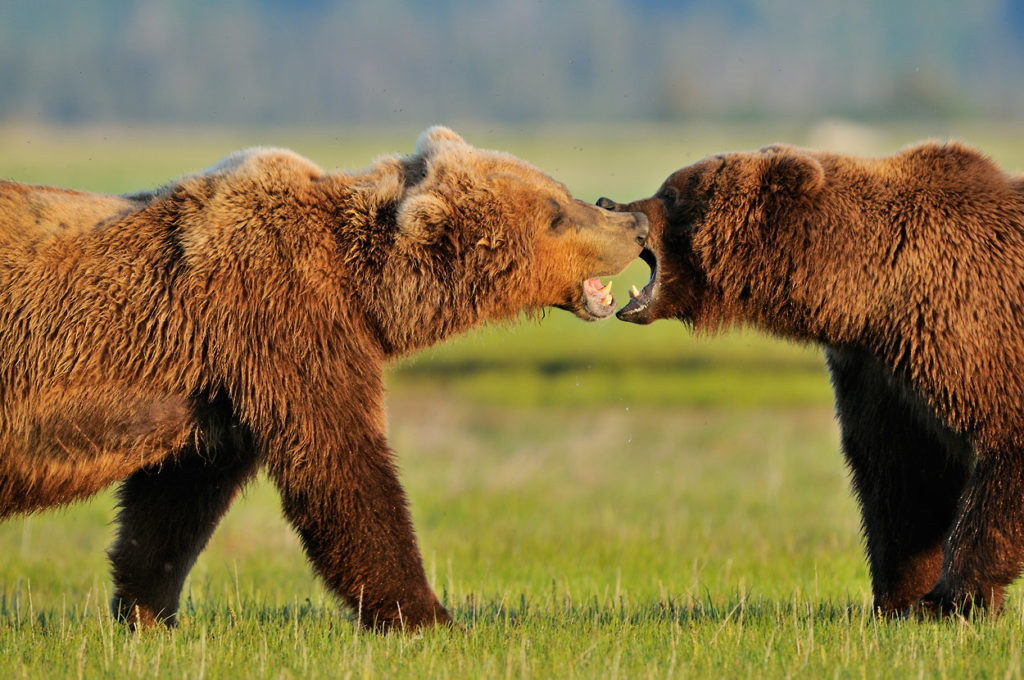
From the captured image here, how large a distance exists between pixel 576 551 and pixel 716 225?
3527mm

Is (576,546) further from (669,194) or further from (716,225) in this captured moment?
(716,225)

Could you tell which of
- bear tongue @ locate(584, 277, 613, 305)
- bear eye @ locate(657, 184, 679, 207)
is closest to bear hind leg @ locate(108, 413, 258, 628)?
bear tongue @ locate(584, 277, 613, 305)

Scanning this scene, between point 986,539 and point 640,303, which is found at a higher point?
point 640,303

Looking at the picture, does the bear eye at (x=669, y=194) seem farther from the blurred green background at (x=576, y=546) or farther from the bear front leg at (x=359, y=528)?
the bear front leg at (x=359, y=528)

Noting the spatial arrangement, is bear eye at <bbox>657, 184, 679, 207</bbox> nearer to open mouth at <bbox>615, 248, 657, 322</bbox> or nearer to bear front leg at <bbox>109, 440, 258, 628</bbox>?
open mouth at <bbox>615, 248, 657, 322</bbox>

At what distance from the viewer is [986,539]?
604cm

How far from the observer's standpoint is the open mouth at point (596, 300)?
689 cm

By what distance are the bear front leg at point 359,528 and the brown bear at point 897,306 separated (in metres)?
1.91

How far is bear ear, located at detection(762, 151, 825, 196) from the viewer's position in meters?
6.78

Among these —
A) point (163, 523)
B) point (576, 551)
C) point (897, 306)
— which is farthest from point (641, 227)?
point (576, 551)

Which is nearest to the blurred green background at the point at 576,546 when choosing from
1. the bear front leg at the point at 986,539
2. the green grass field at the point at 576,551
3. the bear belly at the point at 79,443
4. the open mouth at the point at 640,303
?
the green grass field at the point at 576,551

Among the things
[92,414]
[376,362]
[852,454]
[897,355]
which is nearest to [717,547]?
[852,454]

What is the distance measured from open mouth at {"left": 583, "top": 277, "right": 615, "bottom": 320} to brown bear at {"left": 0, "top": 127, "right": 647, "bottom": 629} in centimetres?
29

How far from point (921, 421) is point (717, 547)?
12.0ft
